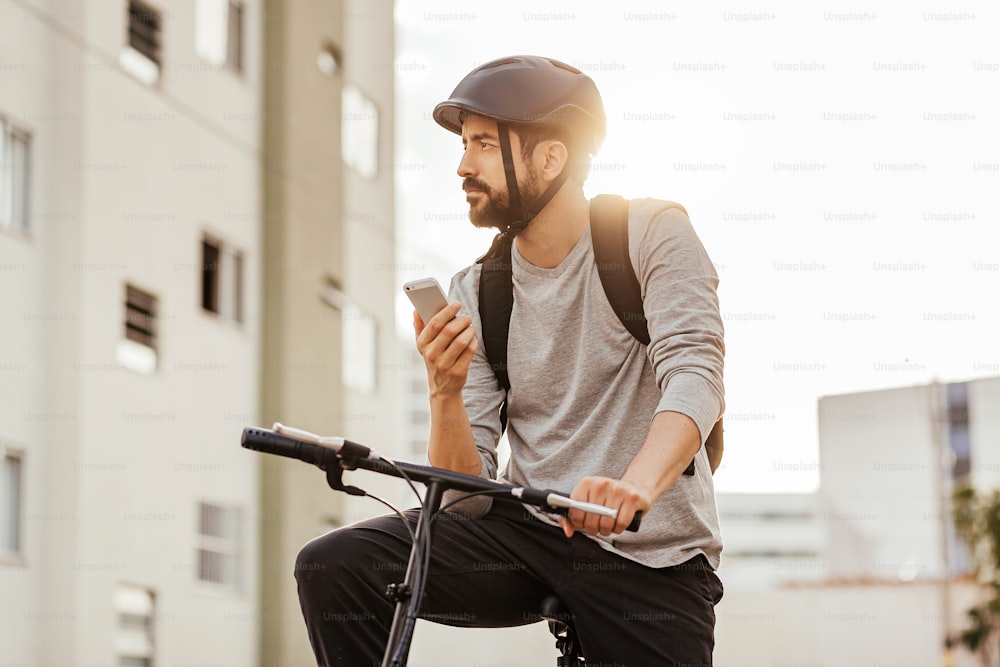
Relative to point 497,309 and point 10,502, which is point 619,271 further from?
point 10,502

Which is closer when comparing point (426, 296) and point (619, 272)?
point (426, 296)

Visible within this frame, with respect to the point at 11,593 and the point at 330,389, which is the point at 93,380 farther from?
the point at 330,389

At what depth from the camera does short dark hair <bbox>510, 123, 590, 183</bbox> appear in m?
3.63

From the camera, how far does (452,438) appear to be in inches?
133

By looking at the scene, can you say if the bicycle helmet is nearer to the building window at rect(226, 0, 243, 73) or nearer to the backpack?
the backpack

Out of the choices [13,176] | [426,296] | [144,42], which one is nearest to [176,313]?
[13,176]

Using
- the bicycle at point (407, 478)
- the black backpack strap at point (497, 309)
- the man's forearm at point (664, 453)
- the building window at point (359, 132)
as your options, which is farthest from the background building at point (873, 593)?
the bicycle at point (407, 478)

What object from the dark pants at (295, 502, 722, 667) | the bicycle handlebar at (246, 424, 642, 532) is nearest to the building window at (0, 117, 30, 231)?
the dark pants at (295, 502, 722, 667)

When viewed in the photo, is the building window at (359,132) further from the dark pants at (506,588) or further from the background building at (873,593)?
the dark pants at (506,588)

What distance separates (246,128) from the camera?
19.1 m

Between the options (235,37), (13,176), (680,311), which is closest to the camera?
(680,311)

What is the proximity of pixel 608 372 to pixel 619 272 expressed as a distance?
265 millimetres

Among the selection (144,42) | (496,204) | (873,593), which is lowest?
(873,593)

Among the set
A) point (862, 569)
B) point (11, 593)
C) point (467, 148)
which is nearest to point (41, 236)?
point (11, 593)
